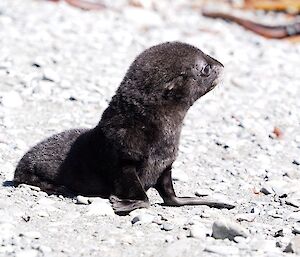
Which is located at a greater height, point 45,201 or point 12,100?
point 45,201

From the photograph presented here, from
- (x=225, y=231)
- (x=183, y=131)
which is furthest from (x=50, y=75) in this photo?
(x=225, y=231)

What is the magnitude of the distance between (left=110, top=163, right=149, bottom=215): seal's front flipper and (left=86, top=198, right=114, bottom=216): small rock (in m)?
0.05

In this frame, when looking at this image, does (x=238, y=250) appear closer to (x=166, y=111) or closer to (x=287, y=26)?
(x=166, y=111)

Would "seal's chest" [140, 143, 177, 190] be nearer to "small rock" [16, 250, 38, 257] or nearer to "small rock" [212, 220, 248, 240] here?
"small rock" [212, 220, 248, 240]

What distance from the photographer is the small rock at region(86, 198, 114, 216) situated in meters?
5.39

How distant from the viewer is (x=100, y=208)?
545cm

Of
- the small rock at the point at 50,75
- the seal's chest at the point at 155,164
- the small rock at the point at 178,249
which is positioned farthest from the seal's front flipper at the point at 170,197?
the small rock at the point at 50,75

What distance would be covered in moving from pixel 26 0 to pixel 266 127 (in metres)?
6.07

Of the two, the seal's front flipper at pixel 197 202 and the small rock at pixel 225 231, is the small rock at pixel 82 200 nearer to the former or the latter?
the seal's front flipper at pixel 197 202

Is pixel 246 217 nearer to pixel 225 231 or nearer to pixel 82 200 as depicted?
pixel 225 231

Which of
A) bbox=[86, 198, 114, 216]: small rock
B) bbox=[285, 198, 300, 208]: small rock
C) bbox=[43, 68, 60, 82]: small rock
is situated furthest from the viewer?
bbox=[43, 68, 60, 82]: small rock

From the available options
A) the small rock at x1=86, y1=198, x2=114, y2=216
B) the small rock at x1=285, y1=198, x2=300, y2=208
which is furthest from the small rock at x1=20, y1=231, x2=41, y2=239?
the small rock at x1=285, y1=198, x2=300, y2=208

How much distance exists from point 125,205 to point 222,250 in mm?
986

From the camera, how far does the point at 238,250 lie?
476 centimetres
